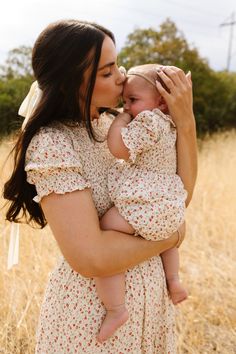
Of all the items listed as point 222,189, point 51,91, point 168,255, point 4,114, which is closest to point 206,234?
point 222,189

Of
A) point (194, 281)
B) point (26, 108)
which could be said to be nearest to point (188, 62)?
point (194, 281)

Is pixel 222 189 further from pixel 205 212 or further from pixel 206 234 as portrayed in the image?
pixel 206 234

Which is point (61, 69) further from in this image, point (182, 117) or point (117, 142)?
point (182, 117)

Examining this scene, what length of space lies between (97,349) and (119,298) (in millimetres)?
197

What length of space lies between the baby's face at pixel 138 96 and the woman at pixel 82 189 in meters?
0.04

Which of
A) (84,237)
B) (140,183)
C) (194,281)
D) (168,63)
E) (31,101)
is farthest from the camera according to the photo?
(168,63)

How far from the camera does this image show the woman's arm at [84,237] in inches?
53.0

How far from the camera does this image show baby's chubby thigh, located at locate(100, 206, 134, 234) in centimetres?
143

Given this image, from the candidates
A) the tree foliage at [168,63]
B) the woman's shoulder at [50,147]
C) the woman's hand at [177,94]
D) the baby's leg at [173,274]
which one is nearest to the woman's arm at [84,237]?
the woman's shoulder at [50,147]

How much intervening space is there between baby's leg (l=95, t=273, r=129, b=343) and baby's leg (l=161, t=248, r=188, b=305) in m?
0.22

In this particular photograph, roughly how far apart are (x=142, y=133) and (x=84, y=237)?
0.37m

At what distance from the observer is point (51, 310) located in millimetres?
1540

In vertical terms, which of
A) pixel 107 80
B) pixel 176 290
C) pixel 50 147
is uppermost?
pixel 107 80

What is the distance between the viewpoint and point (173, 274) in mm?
1598
